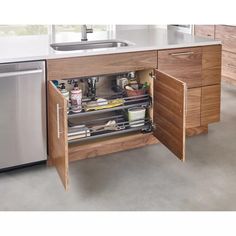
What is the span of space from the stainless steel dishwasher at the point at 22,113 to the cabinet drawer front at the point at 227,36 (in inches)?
114

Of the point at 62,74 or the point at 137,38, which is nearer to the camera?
the point at 62,74

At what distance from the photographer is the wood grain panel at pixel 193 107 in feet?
9.21

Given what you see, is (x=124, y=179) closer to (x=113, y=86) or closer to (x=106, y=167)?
(x=106, y=167)

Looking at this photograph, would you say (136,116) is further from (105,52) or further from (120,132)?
(105,52)

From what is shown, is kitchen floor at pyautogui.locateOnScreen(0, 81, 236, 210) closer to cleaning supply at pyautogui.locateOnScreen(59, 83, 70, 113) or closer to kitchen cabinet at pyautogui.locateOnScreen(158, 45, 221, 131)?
kitchen cabinet at pyautogui.locateOnScreen(158, 45, 221, 131)

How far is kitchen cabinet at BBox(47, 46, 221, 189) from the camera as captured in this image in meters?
2.20

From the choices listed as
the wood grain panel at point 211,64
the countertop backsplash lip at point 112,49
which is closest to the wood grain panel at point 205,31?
the countertop backsplash lip at point 112,49

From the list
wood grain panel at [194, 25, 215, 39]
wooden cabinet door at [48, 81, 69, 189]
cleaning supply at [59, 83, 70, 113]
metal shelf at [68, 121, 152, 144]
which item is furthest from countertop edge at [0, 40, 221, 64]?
wood grain panel at [194, 25, 215, 39]

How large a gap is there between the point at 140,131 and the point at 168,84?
515 mm

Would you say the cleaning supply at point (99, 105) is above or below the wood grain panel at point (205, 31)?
below

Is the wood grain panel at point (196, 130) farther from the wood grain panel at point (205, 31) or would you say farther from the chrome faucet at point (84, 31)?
the wood grain panel at point (205, 31)
